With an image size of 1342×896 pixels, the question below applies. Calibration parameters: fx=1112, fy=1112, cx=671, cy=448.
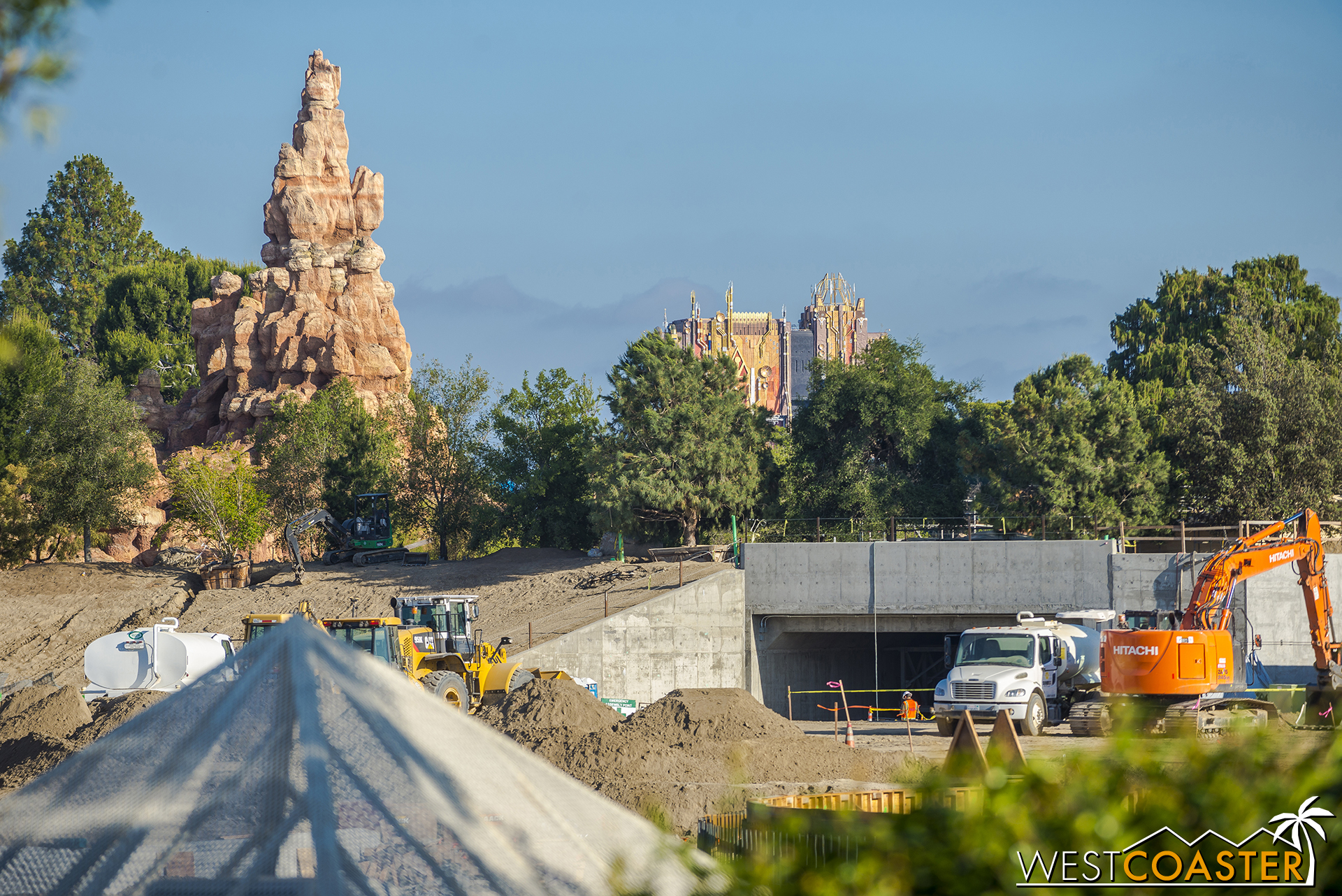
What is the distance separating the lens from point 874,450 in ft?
147

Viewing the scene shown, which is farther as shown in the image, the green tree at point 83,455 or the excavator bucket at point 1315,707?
the green tree at point 83,455

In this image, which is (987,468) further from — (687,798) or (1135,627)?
(687,798)

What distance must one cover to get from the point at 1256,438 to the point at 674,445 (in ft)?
68.6

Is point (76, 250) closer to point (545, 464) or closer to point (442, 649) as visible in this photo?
point (545, 464)

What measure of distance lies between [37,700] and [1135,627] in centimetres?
2272

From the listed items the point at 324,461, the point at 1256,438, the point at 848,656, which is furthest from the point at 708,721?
the point at 324,461

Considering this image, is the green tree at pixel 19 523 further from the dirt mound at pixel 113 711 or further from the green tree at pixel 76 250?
the green tree at pixel 76 250

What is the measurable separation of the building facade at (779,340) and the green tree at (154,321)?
6482 cm

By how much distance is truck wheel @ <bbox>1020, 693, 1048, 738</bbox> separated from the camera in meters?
24.2

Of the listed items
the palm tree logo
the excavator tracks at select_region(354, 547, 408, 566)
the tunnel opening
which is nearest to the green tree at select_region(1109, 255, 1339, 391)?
the tunnel opening

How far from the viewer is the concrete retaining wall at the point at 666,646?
32.8m

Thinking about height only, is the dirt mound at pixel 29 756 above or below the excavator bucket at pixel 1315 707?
above

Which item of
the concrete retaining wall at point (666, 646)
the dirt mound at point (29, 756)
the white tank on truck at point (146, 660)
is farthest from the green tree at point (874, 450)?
the dirt mound at point (29, 756)

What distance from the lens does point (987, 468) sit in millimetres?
42062
